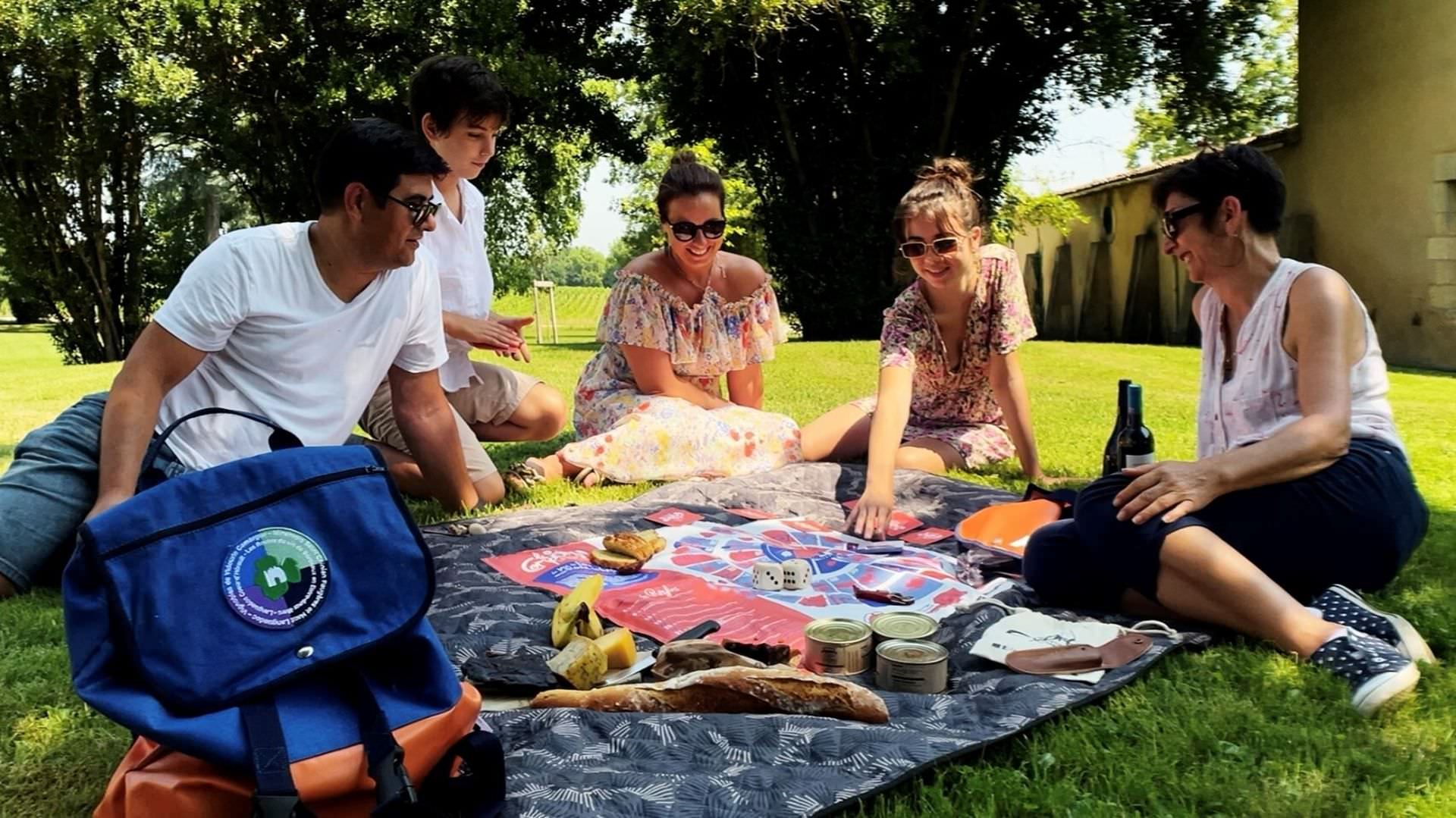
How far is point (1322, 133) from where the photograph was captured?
1614 centimetres

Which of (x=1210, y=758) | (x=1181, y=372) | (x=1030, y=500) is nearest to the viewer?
(x=1210, y=758)

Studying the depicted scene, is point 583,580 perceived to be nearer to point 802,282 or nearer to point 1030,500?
point 1030,500

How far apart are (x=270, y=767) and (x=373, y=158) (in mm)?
2040

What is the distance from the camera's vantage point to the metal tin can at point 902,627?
2.83 meters

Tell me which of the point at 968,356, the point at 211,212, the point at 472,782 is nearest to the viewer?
the point at 472,782

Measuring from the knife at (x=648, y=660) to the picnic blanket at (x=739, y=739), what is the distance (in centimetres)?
15

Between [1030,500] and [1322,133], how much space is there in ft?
50.4

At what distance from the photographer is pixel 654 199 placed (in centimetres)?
2083

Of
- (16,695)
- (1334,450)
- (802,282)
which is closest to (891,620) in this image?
(1334,450)

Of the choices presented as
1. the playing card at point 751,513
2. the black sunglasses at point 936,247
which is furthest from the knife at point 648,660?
the black sunglasses at point 936,247

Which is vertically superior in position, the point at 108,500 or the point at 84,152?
the point at 84,152

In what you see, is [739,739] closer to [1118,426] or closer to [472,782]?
[472,782]

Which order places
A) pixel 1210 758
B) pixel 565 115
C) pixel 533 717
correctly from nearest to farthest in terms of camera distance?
pixel 1210 758
pixel 533 717
pixel 565 115

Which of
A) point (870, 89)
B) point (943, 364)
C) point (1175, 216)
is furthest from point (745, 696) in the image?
point (870, 89)
